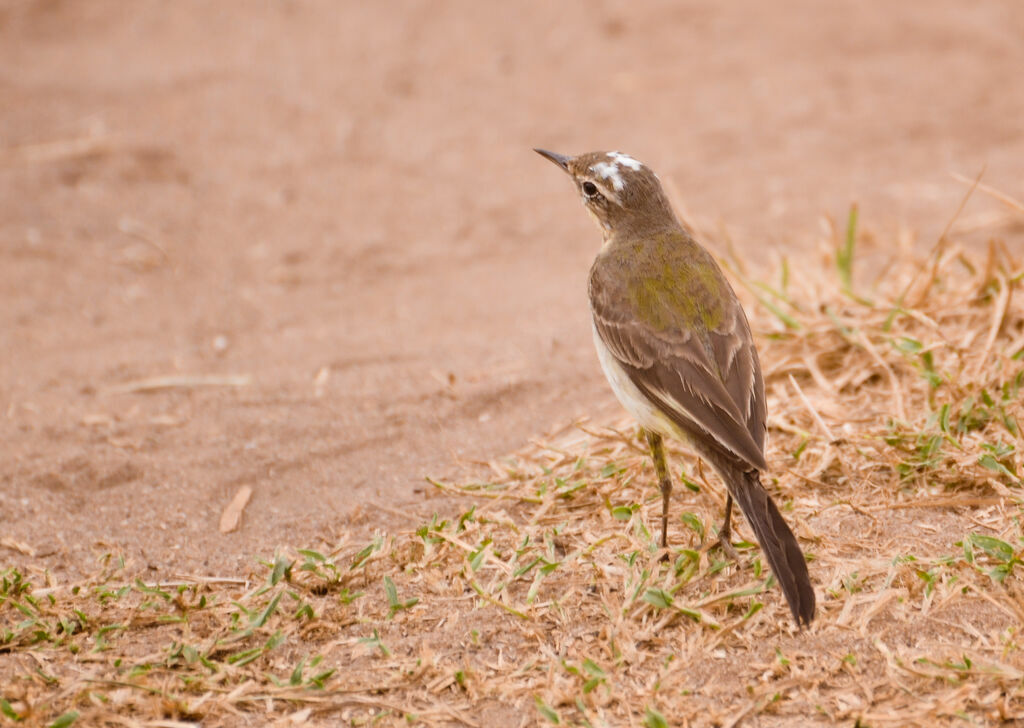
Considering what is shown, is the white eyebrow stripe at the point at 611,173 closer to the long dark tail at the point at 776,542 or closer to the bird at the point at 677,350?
the bird at the point at 677,350

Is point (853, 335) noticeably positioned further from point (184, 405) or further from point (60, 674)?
point (60, 674)

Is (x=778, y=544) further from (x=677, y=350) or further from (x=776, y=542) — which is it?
(x=677, y=350)

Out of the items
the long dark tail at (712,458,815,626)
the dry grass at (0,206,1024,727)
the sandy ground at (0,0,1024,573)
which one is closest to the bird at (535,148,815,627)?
the long dark tail at (712,458,815,626)

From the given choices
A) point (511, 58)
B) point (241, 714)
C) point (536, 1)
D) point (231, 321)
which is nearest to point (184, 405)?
point (231, 321)

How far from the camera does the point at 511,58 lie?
36.1 feet

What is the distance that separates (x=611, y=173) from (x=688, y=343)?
112cm

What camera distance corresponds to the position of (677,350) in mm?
4641

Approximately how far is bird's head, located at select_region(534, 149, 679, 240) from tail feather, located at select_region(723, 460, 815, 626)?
1557 millimetres

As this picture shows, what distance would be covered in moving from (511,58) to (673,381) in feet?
23.3

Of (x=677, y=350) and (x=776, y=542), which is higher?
(x=677, y=350)

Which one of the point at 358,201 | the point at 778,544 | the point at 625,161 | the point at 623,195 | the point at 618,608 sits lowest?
the point at 358,201

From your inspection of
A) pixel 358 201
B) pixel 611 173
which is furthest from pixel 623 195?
pixel 358 201

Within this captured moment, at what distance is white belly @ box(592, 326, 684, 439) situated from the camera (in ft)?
15.1

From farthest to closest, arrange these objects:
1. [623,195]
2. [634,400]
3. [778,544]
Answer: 1. [623,195]
2. [634,400]
3. [778,544]
